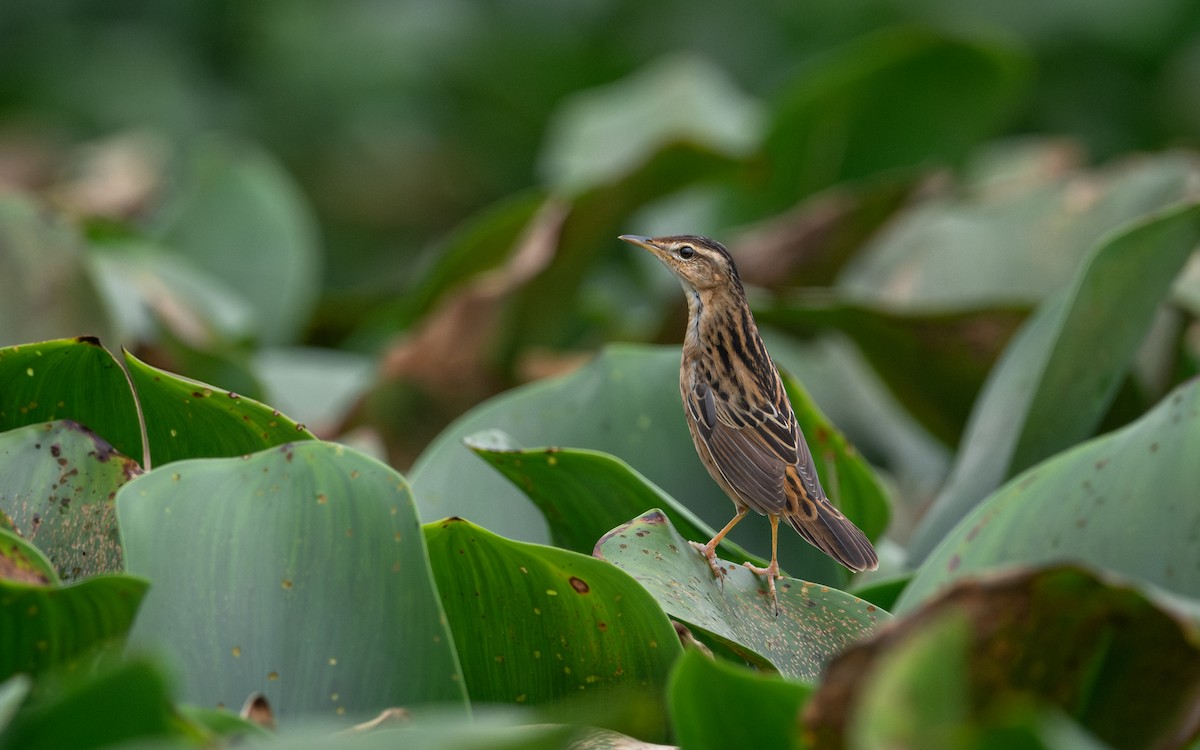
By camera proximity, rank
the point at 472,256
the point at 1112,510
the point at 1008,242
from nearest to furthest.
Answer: the point at 1112,510, the point at 1008,242, the point at 472,256

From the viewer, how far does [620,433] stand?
71.7 inches

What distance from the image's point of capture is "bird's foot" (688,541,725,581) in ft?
4.79

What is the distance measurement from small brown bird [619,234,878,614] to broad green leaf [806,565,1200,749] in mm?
376

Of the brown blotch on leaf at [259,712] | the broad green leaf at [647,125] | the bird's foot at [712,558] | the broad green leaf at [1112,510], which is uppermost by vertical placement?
the broad green leaf at [647,125]

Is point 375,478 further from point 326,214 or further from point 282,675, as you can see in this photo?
point 326,214

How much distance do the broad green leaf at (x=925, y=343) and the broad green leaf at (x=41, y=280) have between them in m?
1.12

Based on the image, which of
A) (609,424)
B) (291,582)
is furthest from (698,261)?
(291,582)

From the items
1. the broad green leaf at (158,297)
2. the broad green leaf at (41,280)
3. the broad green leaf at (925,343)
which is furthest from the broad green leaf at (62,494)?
the broad green leaf at (925,343)

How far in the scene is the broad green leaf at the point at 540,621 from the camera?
50.6 inches

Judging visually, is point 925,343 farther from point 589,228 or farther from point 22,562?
point 22,562

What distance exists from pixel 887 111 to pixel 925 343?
1228 millimetres

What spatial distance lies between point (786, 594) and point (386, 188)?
273 inches

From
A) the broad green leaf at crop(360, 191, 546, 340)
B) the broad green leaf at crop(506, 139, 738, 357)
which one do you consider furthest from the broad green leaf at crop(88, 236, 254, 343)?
the broad green leaf at crop(506, 139, 738, 357)

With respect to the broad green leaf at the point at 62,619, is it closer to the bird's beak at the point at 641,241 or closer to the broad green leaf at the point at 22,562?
the broad green leaf at the point at 22,562
